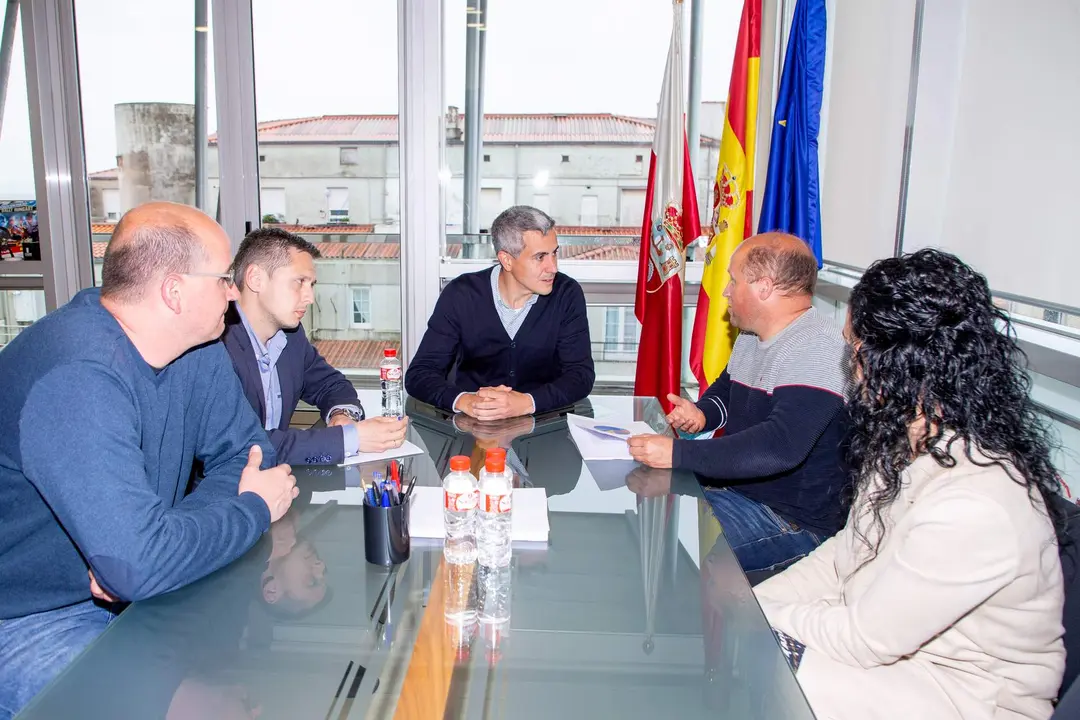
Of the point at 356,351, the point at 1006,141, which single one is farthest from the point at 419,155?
the point at 1006,141

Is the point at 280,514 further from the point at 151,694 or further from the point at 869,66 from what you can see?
the point at 869,66

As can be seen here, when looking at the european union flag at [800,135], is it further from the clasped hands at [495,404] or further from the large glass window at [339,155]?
the large glass window at [339,155]

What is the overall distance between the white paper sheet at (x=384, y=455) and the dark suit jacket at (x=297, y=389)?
0.03m

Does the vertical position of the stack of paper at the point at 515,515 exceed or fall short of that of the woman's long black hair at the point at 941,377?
it falls short

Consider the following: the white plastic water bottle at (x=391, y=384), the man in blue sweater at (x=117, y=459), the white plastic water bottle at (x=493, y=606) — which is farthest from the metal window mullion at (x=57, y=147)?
the white plastic water bottle at (x=493, y=606)

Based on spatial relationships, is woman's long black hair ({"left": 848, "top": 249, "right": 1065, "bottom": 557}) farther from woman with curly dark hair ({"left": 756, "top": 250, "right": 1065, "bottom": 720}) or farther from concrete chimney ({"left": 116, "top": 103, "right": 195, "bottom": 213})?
concrete chimney ({"left": 116, "top": 103, "right": 195, "bottom": 213})

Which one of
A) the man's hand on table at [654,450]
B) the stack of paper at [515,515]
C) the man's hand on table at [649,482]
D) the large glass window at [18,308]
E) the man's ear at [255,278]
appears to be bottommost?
the large glass window at [18,308]

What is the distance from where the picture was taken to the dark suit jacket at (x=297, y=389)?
1.82 metres

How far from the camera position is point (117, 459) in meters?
1.24

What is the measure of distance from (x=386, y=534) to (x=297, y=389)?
1.17 m

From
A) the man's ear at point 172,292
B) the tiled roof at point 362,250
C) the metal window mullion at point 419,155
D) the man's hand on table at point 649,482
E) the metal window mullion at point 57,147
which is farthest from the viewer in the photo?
the tiled roof at point 362,250

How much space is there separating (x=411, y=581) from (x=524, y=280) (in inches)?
67.3

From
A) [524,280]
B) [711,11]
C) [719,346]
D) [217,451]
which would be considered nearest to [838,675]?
[217,451]

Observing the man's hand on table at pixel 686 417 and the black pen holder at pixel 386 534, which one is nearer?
the black pen holder at pixel 386 534
